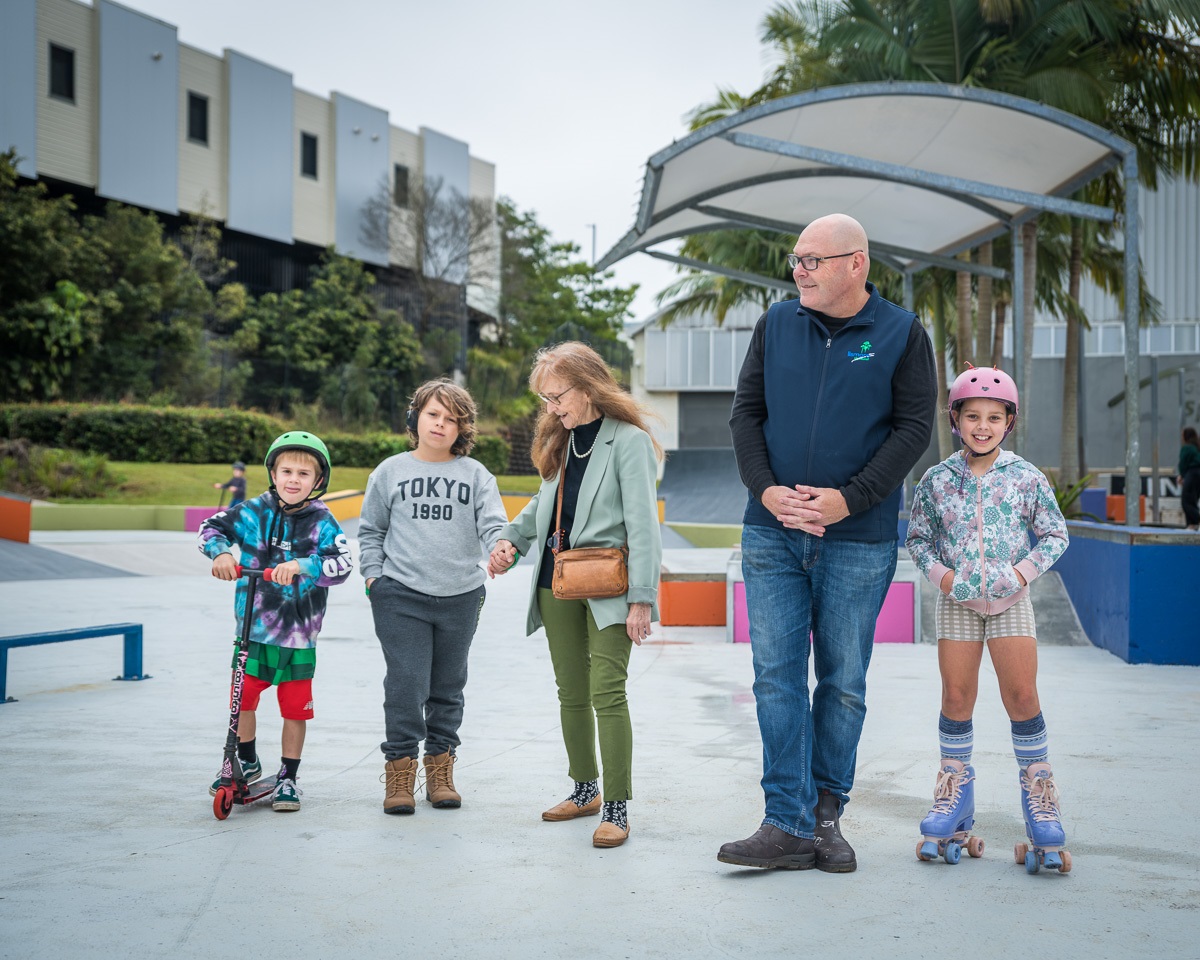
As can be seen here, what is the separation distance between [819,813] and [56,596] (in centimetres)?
956

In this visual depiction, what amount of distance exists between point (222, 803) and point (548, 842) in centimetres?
117

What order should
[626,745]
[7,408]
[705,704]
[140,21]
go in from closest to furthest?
[626,745] → [705,704] → [7,408] → [140,21]

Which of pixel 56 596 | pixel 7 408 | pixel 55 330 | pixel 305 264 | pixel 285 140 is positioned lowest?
pixel 56 596

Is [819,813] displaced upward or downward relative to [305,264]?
downward

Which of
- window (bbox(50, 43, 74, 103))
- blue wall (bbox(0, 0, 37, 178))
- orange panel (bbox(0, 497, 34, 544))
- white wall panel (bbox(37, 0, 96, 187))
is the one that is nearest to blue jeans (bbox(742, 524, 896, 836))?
orange panel (bbox(0, 497, 34, 544))

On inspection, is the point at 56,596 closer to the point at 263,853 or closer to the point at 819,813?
the point at 263,853

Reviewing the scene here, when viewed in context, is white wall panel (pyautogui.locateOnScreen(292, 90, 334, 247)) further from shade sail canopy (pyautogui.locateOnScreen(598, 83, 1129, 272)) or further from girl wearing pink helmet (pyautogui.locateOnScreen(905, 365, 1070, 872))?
girl wearing pink helmet (pyautogui.locateOnScreen(905, 365, 1070, 872))

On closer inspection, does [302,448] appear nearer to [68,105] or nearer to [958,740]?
[958,740]

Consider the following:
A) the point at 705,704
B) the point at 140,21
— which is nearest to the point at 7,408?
the point at 140,21

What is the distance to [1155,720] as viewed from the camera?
18.4 ft

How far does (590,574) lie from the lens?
12.2 ft

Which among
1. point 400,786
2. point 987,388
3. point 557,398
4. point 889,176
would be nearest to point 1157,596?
point 889,176

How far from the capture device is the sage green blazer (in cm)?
378

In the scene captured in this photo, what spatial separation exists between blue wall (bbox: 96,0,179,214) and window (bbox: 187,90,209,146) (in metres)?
0.72
